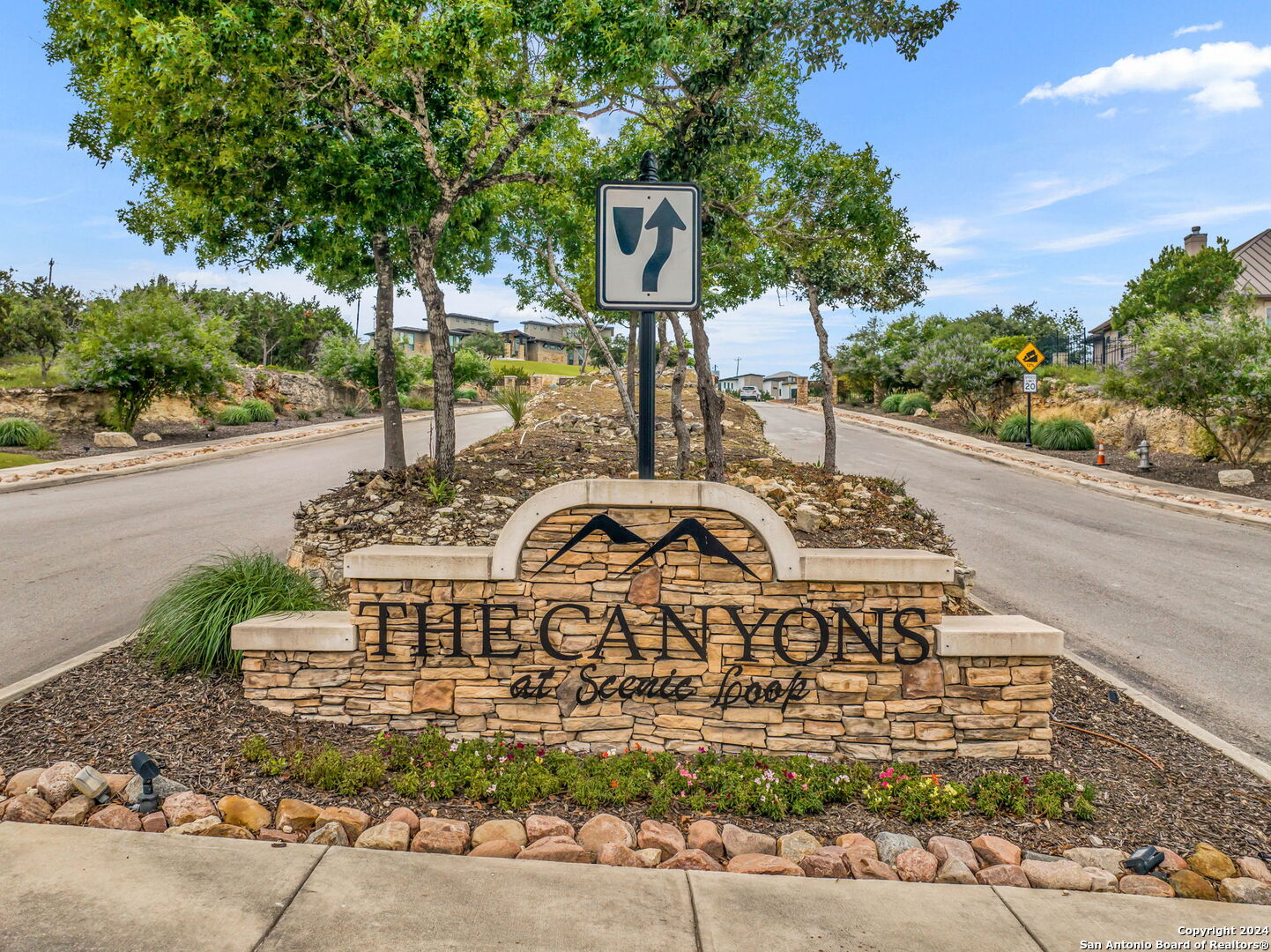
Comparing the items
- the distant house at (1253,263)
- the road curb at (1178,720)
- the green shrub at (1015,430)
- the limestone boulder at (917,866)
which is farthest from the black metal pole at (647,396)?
the distant house at (1253,263)

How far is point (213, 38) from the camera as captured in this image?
6.77m

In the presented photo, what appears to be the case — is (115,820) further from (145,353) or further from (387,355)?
(145,353)

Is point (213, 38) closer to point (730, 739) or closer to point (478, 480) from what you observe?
point (478, 480)

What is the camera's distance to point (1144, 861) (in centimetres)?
360

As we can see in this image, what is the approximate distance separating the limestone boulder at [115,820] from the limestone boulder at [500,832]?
64.2 inches

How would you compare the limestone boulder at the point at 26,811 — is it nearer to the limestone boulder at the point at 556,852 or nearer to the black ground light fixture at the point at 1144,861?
the limestone boulder at the point at 556,852

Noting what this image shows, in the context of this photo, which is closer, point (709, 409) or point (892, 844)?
point (892, 844)

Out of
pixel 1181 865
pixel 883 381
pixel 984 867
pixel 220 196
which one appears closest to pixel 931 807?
pixel 984 867

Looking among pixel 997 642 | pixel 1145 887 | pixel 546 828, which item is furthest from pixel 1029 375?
pixel 546 828

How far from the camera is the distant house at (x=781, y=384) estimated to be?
307 ft

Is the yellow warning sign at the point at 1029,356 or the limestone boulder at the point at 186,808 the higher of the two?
the yellow warning sign at the point at 1029,356

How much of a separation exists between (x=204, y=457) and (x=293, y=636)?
54.4 feet

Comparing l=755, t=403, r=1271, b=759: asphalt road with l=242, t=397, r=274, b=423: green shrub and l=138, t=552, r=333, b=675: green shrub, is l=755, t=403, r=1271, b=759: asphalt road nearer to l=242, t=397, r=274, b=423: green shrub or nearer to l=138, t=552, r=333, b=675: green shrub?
l=138, t=552, r=333, b=675: green shrub

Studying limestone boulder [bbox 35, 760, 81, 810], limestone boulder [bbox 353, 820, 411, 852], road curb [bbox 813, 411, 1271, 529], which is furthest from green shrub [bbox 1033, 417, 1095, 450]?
limestone boulder [bbox 35, 760, 81, 810]
